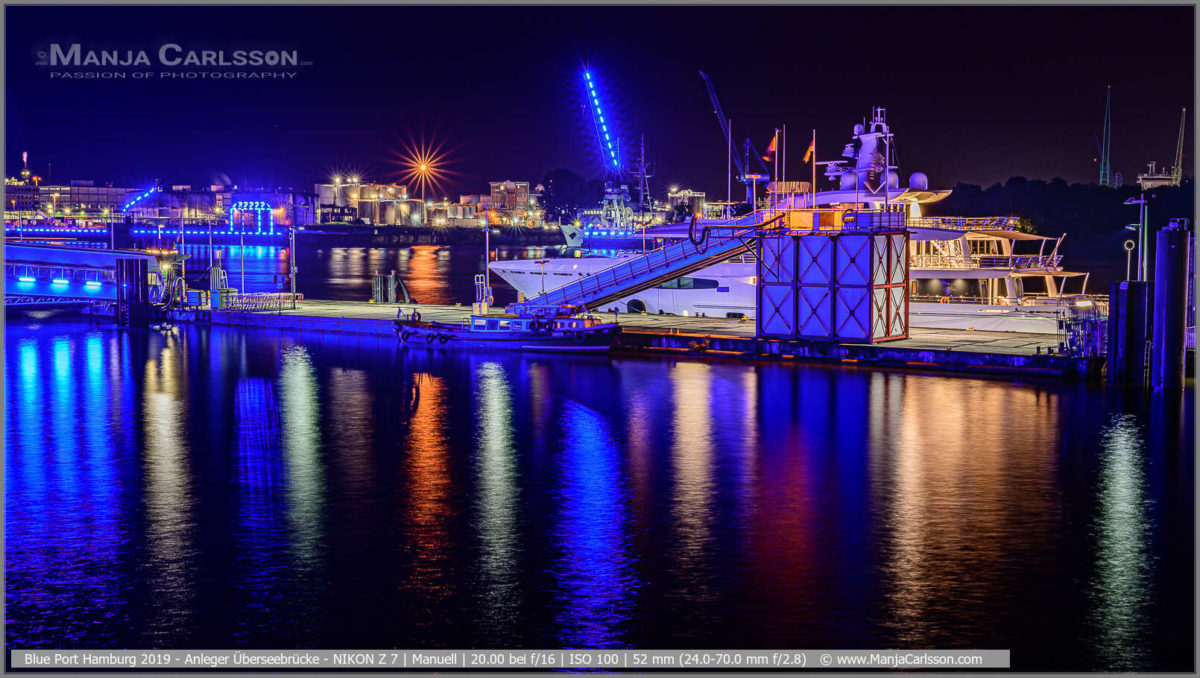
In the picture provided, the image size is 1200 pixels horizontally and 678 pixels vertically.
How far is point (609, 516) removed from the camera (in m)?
29.8

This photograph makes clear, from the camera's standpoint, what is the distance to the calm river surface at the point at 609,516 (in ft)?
73.8

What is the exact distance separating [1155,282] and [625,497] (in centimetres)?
2647

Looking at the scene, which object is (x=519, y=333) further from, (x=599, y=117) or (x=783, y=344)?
(x=599, y=117)

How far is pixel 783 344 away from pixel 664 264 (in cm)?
961

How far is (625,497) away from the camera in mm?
31578

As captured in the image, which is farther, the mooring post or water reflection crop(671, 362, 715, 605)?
the mooring post

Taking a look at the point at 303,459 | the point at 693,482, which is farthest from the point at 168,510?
the point at 693,482

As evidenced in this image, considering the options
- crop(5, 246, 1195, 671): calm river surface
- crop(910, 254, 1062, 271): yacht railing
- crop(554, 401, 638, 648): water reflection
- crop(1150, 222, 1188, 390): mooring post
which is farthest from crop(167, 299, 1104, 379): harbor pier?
crop(554, 401, 638, 648): water reflection

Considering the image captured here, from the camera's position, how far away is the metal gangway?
2397 inches

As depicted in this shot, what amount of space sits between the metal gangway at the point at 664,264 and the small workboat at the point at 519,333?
6.00 ft

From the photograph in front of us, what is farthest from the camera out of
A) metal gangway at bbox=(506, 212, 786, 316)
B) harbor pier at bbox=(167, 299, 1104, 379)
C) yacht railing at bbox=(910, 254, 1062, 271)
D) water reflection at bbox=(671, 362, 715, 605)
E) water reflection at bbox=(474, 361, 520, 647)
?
yacht railing at bbox=(910, 254, 1062, 271)

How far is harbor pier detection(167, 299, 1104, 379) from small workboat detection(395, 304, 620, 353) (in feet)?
4.63

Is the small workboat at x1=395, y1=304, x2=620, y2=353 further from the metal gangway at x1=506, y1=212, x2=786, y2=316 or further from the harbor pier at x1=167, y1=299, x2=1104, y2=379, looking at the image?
the metal gangway at x1=506, y1=212, x2=786, y2=316

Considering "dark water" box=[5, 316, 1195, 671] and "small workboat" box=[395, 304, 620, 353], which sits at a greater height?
"small workboat" box=[395, 304, 620, 353]
